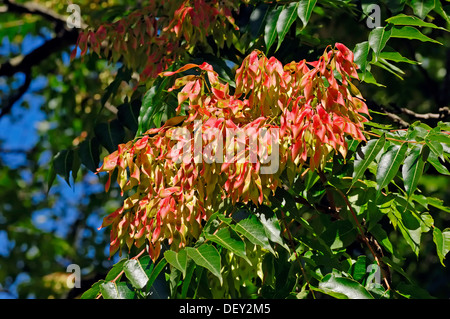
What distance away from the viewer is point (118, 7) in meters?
3.28

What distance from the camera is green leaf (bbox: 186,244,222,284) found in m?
1.52

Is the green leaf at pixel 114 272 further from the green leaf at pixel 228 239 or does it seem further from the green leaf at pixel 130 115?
the green leaf at pixel 130 115

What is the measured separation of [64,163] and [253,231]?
3.54 ft

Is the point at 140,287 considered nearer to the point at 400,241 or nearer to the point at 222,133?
the point at 222,133

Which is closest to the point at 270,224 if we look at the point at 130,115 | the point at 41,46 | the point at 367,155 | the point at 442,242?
the point at 367,155

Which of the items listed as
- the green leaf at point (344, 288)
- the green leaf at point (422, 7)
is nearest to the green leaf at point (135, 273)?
the green leaf at point (344, 288)

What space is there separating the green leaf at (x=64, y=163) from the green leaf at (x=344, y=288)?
1.18 m

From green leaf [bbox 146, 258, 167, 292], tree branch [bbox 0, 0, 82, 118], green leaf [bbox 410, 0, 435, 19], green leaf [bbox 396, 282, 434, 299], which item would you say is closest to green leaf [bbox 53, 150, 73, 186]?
green leaf [bbox 146, 258, 167, 292]

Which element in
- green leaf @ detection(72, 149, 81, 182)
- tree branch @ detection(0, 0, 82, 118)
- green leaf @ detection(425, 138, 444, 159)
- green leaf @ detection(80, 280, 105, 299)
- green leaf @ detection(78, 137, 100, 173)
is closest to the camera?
green leaf @ detection(425, 138, 444, 159)

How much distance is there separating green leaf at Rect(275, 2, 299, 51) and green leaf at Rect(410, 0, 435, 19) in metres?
0.41

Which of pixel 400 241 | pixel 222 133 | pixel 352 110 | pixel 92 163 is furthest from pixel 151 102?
pixel 400 241

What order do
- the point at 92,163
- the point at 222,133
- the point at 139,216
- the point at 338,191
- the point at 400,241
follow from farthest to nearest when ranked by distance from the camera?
the point at 400,241 → the point at 92,163 → the point at 338,191 → the point at 139,216 → the point at 222,133

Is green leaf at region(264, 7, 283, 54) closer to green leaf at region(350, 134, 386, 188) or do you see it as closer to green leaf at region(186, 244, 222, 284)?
green leaf at region(350, 134, 386, 188)
